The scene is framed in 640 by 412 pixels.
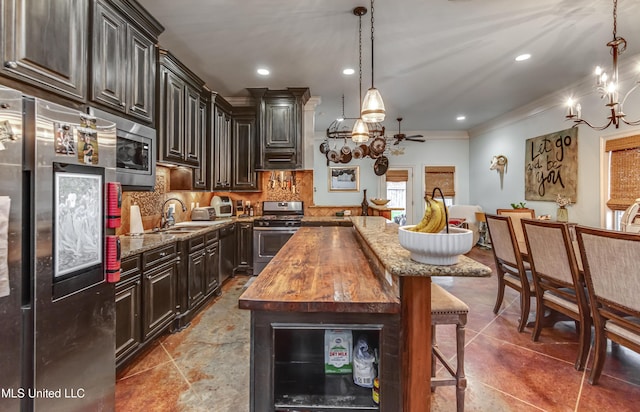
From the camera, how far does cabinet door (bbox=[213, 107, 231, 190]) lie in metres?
4.14

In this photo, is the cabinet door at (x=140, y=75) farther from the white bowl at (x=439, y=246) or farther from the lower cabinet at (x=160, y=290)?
the white bowl at (x=439, y=246)

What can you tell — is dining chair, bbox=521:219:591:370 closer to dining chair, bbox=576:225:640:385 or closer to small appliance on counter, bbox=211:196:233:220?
dining chair, bbox=576:225:640:385

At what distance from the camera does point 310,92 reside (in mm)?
4688

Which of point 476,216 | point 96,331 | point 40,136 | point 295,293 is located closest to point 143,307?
point 96,331

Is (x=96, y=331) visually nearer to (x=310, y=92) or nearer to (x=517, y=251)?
(x=517, y=251)

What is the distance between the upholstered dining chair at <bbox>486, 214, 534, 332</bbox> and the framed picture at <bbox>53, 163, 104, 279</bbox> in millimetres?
3079

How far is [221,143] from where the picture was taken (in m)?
4.30

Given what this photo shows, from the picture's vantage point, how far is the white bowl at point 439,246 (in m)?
1.03

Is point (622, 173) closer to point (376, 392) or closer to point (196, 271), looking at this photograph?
point (376, 392)

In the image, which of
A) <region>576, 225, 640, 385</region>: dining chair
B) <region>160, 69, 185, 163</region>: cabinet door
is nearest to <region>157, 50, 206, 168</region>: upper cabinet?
<region>160, 69, 185, 163</region>: cabinet door

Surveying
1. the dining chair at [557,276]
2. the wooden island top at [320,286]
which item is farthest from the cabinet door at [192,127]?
the dining chair at [557,276]

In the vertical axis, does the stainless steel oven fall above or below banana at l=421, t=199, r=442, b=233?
below

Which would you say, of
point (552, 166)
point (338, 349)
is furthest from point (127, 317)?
point (552, 166)

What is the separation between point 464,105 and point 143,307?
570cm
